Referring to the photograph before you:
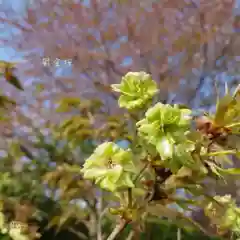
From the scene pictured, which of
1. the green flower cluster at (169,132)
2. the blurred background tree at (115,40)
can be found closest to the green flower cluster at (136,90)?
the green flower cluster at (169,132)

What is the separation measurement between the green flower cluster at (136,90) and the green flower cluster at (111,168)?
61 millimetres

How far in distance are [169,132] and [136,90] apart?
9 centimetres

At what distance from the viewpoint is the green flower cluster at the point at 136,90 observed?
56 centimetres

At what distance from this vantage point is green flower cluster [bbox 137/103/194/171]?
479 millimetres

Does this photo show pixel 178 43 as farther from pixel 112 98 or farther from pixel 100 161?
pixel 100 161

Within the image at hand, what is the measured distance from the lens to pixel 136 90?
56cm

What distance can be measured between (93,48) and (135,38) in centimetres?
41

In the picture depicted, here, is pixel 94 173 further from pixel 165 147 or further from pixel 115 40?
pixel 115 40

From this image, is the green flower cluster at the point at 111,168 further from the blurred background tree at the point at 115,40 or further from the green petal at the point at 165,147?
the blurred background tree at the point at 115,40

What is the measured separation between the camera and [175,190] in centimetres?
53

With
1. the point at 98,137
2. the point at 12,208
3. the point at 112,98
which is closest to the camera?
the point at 98,137

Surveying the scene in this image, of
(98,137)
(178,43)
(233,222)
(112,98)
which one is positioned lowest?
(233,222)

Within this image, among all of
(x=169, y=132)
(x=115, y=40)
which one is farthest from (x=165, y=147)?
(x=115, y=40)

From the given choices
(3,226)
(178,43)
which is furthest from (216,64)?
(3,226)
